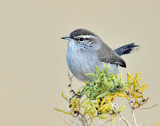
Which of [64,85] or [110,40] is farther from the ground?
[110,40]

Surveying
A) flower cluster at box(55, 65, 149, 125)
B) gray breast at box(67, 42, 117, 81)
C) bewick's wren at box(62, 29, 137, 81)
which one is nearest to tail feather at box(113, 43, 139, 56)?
bewick's wren at box(62, 29, 137, 81)

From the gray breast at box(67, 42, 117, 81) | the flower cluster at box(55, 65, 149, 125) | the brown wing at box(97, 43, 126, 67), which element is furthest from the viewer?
the brown wing at box(97, 43, 126, 67)

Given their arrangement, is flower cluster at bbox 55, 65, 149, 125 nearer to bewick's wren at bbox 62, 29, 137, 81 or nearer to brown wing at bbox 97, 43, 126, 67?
bewick's wren at bbox 62, 29, 137, 81

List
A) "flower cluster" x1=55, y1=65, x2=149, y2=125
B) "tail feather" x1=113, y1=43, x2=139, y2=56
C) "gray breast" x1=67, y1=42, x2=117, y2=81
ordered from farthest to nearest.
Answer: "tail feather" x1=113, y1=43, x2=139, y2=56 < "gray breast" x1=67, y1=42, x2=117, y2=81 < "flower cluster" x1=55, y1=65, x2=149, y2=125

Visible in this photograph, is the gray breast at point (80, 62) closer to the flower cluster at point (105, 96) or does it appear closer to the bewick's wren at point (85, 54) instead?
the bewick's wren at point (85, 54)

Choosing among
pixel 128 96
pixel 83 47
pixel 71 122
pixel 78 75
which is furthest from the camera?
pixel 83 47

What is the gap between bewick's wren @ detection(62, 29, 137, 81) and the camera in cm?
366

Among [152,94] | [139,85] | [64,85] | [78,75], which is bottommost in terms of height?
[152,94]

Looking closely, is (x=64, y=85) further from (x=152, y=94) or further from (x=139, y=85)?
(x=139, y=85)

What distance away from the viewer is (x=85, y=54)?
3.87m

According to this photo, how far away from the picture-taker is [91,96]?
139 centimetres

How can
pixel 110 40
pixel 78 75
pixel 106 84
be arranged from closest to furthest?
pixel 106 84, pixel 78 75, pixel 110 40

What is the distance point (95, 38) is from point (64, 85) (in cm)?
130

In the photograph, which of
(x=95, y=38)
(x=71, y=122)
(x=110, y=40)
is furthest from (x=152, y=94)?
(x=71, y=122)
